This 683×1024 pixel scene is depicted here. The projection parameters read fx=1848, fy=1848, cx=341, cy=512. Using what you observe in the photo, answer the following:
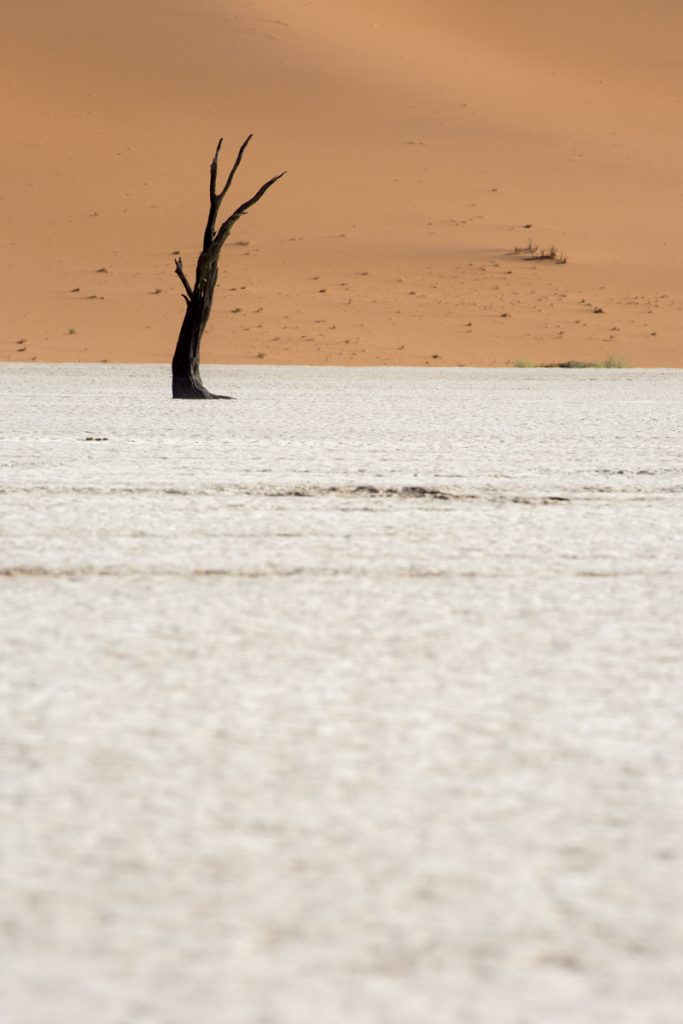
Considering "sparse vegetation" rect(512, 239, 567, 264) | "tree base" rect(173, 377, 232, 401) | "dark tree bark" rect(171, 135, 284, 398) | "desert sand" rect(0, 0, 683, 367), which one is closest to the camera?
"tree base" rect(173, 377, 232, 401)

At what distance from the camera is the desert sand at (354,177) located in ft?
123

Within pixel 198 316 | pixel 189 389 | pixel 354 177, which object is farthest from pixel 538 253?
pixel 189 389

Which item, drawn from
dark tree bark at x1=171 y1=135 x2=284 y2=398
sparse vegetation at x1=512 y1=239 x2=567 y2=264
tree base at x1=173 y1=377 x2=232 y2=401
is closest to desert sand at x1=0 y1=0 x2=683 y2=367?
sparse vegetation at x1=512 y1=239 x2=567 y2=264

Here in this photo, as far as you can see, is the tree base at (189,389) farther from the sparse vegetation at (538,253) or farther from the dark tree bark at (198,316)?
the sparse vegetation at (538,253)

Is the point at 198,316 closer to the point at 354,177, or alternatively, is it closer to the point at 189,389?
the point at 189,389

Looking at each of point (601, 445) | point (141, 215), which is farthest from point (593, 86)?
point (601, 445)

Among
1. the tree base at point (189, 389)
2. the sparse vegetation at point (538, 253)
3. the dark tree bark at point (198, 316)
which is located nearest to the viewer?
the tree base at point (189, 389)

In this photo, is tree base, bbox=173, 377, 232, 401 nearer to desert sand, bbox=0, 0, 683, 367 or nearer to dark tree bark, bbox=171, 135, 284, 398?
dark tree bark, bbox=171, 135, 284, 398

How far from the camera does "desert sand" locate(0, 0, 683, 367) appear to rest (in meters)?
37.6

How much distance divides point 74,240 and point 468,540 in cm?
3848

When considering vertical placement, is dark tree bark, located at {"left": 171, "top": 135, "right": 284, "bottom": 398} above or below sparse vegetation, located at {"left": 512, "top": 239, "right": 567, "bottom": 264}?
below

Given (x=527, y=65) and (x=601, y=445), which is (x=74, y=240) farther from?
(x=601, y=445)

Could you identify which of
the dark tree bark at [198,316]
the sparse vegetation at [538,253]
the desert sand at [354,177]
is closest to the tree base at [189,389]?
the dark tree bark at [198,316]

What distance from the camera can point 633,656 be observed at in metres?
4.41
